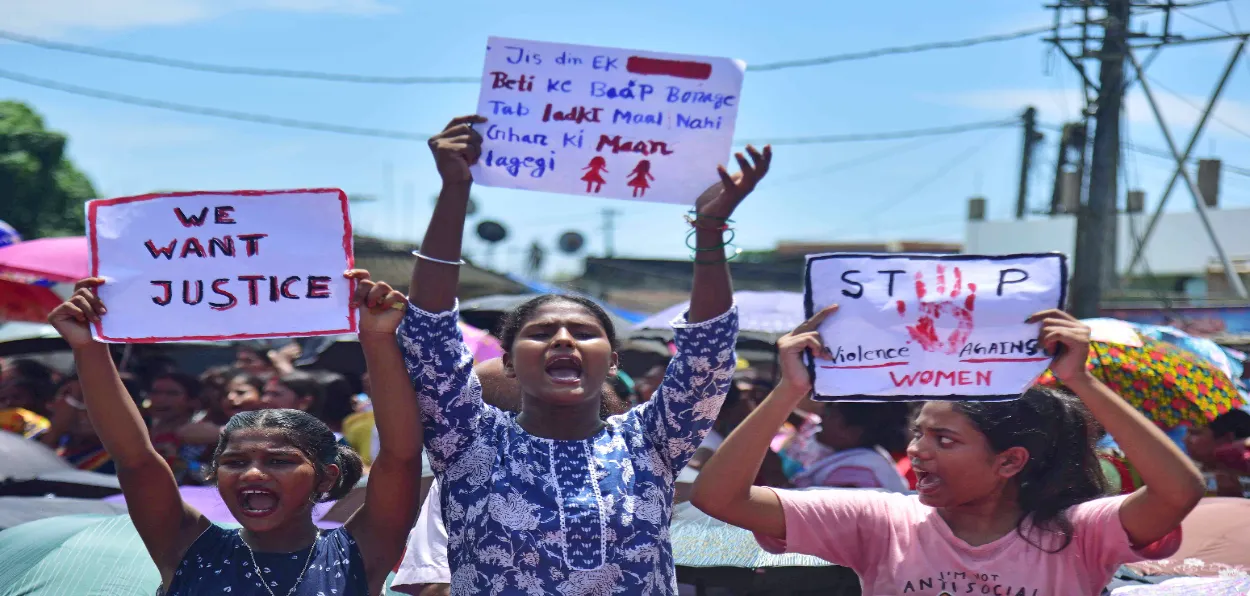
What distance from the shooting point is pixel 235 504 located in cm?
289

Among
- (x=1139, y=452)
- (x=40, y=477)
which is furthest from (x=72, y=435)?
(x=1139, y=452)

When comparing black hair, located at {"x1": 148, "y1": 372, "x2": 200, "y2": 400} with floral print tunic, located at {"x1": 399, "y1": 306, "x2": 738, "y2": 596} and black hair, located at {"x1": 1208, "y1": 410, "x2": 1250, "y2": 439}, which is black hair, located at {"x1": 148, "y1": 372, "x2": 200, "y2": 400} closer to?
floral print tunic, located at {"x1": 399, "y1": 306, "x2": 738, "y2": 596}

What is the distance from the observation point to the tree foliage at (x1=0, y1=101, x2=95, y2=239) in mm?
22562

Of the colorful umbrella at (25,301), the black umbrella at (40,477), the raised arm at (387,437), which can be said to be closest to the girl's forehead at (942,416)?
the raised arm at (387,437)

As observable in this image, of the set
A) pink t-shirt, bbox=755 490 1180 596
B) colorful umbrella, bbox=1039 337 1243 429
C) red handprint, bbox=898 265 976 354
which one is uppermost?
red handprint, bbox=898 265 976 354

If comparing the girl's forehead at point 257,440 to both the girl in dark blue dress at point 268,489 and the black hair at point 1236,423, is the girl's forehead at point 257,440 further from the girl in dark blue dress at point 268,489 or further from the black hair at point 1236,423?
the black hair at point 1236,423

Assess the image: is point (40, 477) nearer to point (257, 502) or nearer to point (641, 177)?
point (257, 502)

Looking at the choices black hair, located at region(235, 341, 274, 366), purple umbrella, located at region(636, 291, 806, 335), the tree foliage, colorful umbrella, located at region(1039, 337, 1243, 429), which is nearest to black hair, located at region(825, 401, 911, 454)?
colorful umbrella, located at region(1039, 337, 1243, 429)

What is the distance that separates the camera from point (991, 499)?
302 centimetres

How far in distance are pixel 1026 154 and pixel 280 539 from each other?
28.8 metres

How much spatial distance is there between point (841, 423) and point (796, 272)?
33.4 meters

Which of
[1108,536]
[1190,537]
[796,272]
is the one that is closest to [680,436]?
[1108,536]

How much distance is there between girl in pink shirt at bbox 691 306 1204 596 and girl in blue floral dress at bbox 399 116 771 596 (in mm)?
160

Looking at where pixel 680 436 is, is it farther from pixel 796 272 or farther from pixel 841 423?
pixel 796 272
